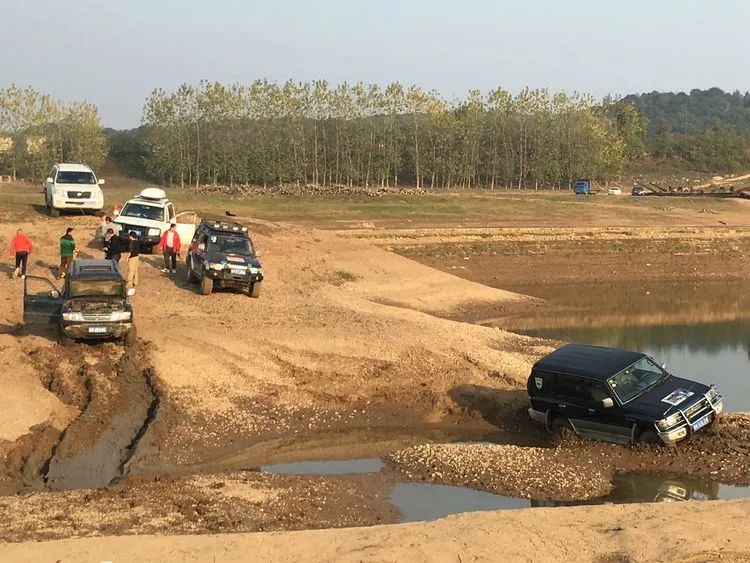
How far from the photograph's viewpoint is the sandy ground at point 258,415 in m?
11.4

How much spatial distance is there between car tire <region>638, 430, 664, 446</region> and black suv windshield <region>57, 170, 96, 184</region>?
87.5ft

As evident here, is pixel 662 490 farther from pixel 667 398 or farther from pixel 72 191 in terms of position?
pixel 72 191

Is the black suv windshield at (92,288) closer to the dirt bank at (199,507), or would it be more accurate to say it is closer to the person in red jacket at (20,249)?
the person in red jacket at (20,249)

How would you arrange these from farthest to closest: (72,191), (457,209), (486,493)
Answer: (457,209)
(72,191)
(486,493)

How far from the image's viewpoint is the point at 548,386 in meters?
18.0

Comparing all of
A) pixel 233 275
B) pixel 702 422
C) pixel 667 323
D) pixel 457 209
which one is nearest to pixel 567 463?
pixel 702 422

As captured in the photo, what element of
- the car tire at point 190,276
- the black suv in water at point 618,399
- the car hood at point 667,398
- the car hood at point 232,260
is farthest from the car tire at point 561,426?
the car tire at point 190,276

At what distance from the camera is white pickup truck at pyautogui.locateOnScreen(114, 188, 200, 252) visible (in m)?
31.4

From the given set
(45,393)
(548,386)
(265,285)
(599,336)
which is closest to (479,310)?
(599,336)

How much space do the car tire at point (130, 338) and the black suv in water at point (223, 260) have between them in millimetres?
5093

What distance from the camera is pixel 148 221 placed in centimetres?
3167

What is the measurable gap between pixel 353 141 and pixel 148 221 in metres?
52.3

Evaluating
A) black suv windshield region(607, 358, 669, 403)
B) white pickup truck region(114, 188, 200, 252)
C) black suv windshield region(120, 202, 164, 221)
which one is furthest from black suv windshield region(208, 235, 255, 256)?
black suv windshield region(607, 358, 669, 403)

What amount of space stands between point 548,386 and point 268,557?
859 centimetres
